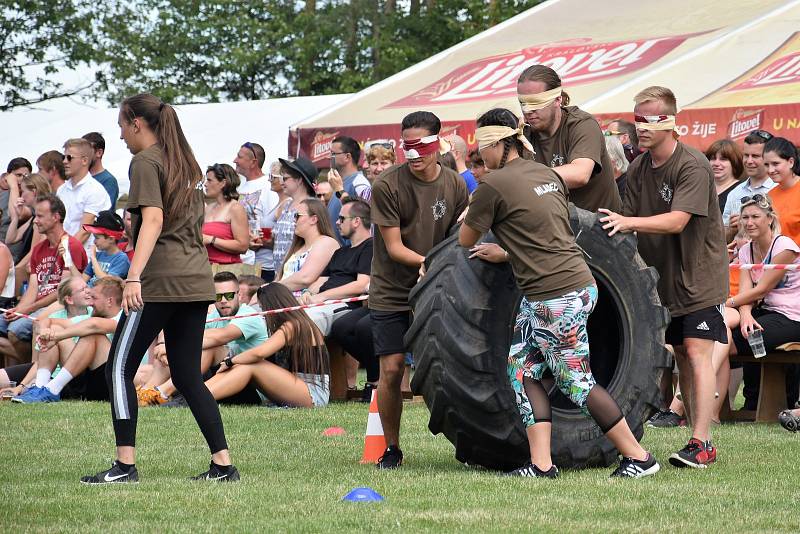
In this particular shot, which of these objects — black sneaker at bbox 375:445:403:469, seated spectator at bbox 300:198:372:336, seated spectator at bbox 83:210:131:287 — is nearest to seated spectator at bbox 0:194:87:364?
seated spectator at bbox 83:210:131:287

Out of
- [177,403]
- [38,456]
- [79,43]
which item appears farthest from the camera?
[79,43]

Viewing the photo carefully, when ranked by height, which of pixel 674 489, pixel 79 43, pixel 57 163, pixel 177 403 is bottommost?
pixel 177 403

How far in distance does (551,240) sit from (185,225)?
6.13ft

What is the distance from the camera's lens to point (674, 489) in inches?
248

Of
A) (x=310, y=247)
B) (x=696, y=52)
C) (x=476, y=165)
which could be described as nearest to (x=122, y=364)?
(x=476, y=165)

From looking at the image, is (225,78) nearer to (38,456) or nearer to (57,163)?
(57,163)

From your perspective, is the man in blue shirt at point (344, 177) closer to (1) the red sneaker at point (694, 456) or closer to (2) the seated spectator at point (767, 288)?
(2) the seated spectator at point (767, 288)

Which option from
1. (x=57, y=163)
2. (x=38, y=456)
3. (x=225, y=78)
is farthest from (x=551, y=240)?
(x=225, y=78)

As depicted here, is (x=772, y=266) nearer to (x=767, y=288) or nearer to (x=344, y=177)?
(x=767, y=288)

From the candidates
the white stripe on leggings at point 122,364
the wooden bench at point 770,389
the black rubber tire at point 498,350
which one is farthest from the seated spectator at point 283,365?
the white stripe on leggings at point 122,364

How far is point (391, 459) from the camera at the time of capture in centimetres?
732

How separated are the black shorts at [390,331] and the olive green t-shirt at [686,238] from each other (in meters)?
1.47

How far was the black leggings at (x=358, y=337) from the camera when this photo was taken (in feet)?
36.3

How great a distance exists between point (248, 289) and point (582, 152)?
5348 mm
